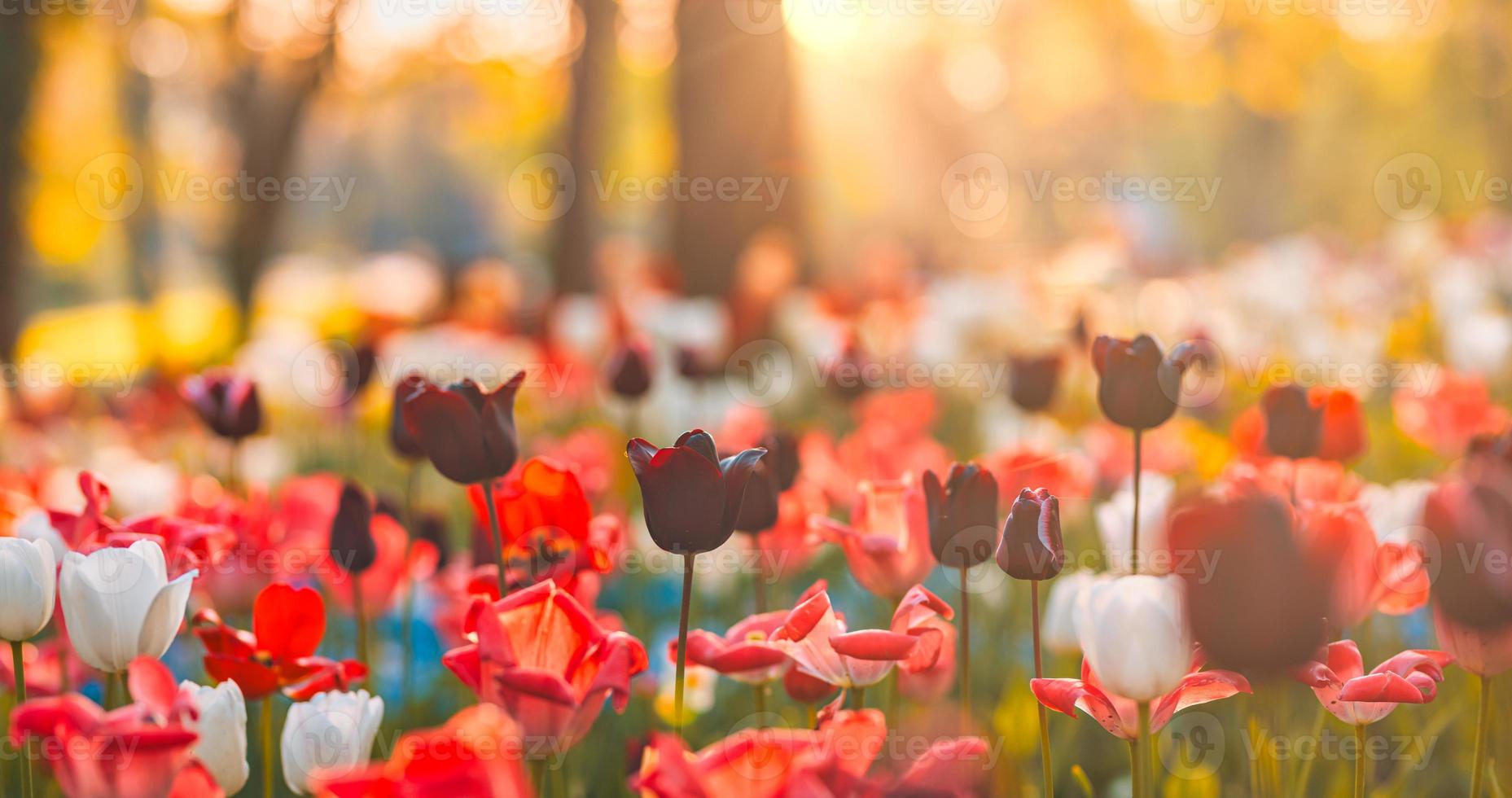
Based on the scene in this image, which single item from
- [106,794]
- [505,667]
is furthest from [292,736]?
[505,667]

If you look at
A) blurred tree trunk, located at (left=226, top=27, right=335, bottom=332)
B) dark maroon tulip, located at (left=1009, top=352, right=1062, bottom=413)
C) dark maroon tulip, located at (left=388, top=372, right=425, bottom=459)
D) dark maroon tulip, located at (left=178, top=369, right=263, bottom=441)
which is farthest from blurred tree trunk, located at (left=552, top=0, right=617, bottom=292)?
dark maroon tulip, located at (left=388, top=372, right=425, bottom=459)

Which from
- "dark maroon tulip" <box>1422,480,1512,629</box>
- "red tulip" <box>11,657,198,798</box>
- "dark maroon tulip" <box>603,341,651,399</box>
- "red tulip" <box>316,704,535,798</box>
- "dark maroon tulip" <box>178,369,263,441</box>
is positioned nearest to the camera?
"red tulip" <box>316,704,535,798</box>

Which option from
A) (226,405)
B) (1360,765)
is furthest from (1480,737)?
(226,405)

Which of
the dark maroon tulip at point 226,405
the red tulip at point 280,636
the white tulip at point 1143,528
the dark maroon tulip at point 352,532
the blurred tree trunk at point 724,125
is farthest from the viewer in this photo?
the blurred tree trunk at point 724,125

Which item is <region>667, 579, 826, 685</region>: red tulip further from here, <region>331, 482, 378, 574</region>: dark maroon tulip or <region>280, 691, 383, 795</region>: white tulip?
<region>331, 482, 378, 574</region>: dark maroon tulip

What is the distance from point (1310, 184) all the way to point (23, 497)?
89.7 ft

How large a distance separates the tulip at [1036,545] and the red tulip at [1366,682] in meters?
0.26

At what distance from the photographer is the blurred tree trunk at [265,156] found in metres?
9.70

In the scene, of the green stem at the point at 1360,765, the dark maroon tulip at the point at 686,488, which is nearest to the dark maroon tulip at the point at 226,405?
the dark maroon tulip at the point at 686,488

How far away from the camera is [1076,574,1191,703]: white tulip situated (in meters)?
1.13

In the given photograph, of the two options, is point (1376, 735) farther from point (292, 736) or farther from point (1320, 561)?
point (292, 736)

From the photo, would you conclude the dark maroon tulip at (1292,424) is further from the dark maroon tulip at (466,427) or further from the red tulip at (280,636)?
the red tulip at (280,636)

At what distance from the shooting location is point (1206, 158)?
1138 inches

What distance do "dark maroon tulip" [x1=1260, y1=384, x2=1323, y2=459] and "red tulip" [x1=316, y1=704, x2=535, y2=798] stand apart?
122 cm
